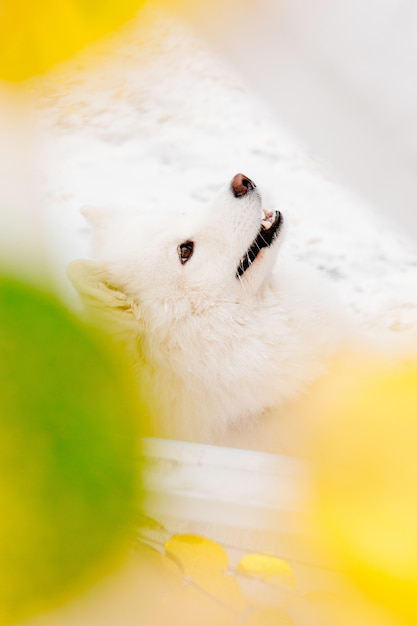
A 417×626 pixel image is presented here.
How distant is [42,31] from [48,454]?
49 centimetres

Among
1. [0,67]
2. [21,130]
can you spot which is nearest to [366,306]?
[21,130]

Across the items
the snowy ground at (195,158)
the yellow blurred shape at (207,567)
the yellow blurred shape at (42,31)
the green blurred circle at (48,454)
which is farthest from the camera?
the snowy ground at (195,158)

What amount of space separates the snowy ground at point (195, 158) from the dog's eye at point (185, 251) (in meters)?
0.31

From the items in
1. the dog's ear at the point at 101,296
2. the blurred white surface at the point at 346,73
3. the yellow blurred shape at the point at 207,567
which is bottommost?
the yellow blurred shape at the point at 207,567

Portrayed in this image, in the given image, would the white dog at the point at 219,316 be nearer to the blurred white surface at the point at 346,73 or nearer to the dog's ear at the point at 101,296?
the dog's ear at the point at 101,296

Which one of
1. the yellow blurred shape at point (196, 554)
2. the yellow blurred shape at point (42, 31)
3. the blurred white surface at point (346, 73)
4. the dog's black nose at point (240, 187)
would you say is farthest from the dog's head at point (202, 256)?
the blurred white surface at point (346, 73)

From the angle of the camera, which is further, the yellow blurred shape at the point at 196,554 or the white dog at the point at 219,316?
the white dog at the point at 219,316

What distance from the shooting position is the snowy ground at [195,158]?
1.10 metres

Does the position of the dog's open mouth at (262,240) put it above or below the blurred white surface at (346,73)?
below

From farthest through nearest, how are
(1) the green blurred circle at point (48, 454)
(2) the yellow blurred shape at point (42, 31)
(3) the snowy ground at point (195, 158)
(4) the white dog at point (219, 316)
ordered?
(3) the snowy ground at point (195, 158)
(4) the white dog at point (219, 316)
(2) the yellow blurred shape at point (42, 31)
(1) the green blurred circle at point (48, 454)

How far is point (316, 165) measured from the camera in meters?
1.26

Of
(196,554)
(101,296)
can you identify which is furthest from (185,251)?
(196,554)

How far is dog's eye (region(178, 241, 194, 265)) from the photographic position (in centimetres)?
77

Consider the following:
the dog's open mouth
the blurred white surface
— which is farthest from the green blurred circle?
the blurred white surface
